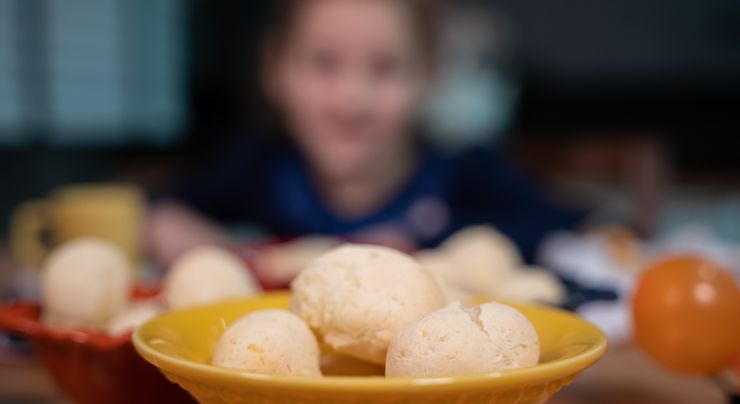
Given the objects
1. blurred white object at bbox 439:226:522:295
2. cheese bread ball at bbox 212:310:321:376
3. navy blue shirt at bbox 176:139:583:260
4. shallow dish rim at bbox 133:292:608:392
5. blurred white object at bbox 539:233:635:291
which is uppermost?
shallow dish rim at bbox 133:292:608:392

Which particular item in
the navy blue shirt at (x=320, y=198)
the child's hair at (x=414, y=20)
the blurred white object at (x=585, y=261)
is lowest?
the navy blue shirt at (x=320, y=198)

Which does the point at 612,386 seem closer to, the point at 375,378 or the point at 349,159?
the point at 375,378

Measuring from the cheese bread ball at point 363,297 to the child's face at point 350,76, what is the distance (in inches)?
35.6

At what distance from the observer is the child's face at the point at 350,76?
124 centimetres

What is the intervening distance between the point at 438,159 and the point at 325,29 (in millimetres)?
351

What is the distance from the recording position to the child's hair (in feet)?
4.36

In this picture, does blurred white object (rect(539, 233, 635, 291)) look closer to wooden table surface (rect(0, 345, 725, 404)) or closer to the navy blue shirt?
wooden table surface (rect(0, 345, 725, 404))

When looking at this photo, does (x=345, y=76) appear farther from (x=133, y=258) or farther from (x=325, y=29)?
(x=133, y=258)

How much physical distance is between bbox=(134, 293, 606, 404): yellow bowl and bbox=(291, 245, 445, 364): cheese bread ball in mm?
55

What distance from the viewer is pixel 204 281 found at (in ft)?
1.45

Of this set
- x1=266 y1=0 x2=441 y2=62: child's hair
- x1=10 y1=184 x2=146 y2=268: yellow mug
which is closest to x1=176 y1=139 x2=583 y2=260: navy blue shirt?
x1=266 y1=0 x2=441 y2=62: child's hair

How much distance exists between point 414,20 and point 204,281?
964 mm

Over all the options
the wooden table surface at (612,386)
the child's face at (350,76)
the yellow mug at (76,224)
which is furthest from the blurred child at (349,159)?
the wooden table surface at (612,386)

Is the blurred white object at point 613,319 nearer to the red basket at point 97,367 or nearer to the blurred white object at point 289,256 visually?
the blurred white object at point 289,256
